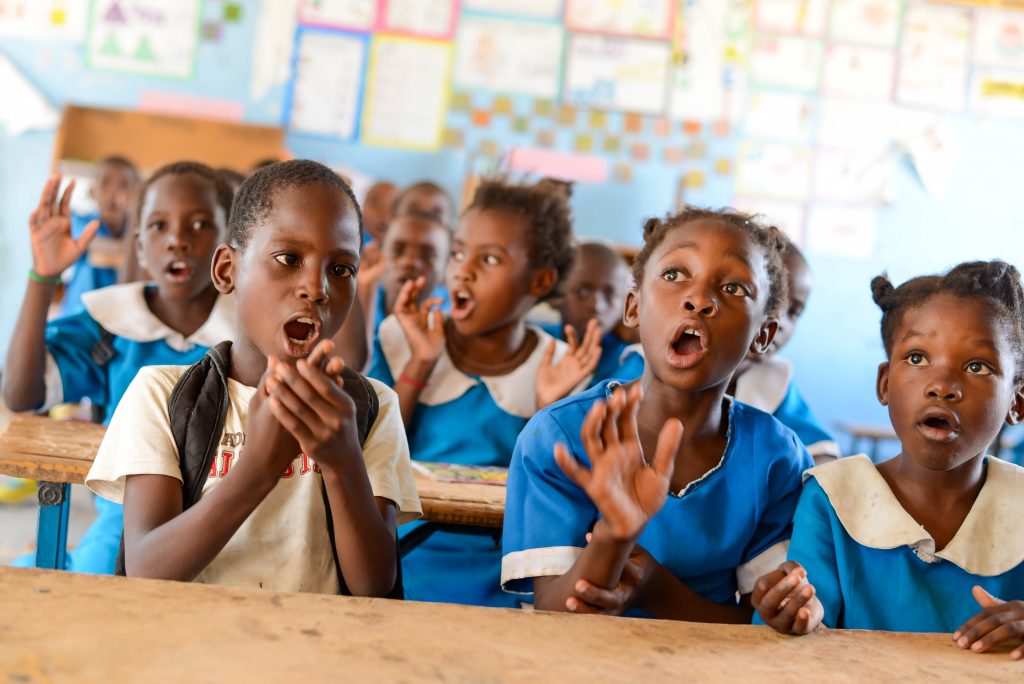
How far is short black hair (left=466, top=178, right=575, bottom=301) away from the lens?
2.61m

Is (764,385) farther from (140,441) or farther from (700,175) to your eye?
(700,175)

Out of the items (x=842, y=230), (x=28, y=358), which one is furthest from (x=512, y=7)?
(x=28, y=358)

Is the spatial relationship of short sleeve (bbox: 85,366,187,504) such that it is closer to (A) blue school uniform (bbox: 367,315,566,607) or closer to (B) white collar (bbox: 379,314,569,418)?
(A) blue school uniform (bbox: 367,315,566,607)

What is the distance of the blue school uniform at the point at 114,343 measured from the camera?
2.21m

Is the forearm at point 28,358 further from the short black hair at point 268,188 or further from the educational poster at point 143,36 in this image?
the educational poster at point 143,36

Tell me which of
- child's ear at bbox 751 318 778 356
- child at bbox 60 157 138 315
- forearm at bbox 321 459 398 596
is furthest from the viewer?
child at bbox 60 157 138 315

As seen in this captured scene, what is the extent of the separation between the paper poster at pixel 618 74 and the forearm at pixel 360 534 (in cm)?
483

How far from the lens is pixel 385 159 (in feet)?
19.0

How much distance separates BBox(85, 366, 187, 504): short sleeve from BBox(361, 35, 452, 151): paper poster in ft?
15.0

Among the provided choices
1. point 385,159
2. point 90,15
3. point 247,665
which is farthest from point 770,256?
point 90,15

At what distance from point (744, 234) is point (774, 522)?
18.8 inches

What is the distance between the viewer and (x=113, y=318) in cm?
223

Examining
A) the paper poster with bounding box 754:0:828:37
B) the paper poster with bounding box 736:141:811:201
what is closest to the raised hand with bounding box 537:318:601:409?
the paper poster with bounding box 736:141:811:201

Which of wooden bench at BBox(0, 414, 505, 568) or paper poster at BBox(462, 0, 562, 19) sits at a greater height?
paper poster at BBox(462, 0, 562, 19)
